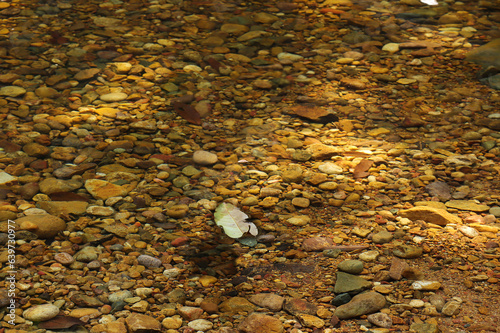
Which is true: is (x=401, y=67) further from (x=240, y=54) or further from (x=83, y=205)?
(x=83, y=205)

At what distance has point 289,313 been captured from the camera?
193 cm

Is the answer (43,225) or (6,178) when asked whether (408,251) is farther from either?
(6,178)

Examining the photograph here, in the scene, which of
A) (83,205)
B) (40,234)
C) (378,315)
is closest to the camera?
(378,315)

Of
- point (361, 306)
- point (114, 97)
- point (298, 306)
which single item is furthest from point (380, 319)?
point (114, 97)

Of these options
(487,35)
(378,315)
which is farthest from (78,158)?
(487,35)

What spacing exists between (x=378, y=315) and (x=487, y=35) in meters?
2.79

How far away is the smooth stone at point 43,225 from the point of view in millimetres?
2221

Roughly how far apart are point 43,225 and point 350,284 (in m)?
1.30

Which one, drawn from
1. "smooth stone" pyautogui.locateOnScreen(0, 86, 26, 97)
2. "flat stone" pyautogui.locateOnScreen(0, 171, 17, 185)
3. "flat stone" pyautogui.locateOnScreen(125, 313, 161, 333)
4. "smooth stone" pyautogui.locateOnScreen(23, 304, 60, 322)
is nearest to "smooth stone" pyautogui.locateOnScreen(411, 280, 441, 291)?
"flat stone" pyautogui.locateOnScreen(125, 313, 161, 333)

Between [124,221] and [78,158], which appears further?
[78,158]

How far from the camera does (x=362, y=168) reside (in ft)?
8.80

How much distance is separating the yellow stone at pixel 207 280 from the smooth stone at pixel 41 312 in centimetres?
54

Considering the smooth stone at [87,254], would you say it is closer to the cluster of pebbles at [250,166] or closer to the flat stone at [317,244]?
the cluster of pebbles at [250,166]

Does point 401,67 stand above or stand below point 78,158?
above
